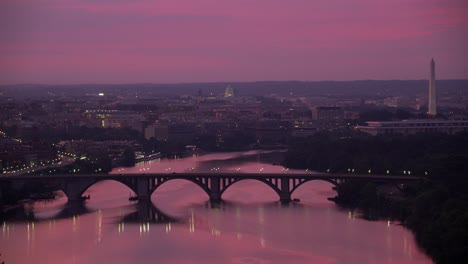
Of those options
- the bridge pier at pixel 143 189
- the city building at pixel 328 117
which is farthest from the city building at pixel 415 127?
the bridge pier at pixel 143 189

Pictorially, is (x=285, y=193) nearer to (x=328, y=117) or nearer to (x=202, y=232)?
(x=202, y=232)

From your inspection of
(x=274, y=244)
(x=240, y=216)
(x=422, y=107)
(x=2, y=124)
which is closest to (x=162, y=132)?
(x=2, y=124)

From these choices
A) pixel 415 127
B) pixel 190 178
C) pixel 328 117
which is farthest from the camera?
pixel 328 117

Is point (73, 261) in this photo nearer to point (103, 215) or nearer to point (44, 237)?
point (44, 237)

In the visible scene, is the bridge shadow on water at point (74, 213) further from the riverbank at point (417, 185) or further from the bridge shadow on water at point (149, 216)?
the riverbank at point (417, 185)

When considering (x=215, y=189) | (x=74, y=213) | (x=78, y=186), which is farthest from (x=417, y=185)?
(x=78, y=186)

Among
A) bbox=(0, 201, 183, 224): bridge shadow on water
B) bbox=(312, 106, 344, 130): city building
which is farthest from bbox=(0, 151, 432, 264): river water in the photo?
bbox=(312, 106, 344, 130): city building

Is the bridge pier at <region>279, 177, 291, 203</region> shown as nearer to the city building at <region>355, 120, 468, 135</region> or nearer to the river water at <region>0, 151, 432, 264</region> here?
the river water at <region>0, 151, 432, 264</region>

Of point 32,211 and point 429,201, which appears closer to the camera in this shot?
point 429,201
